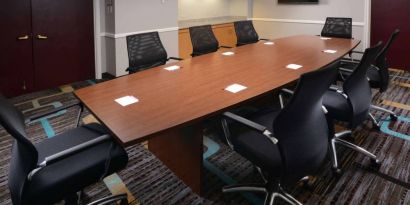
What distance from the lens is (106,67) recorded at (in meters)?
5.01

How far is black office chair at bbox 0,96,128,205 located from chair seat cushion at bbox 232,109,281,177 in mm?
681

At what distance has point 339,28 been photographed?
477 centimetres

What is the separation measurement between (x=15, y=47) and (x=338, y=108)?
12.7 ft

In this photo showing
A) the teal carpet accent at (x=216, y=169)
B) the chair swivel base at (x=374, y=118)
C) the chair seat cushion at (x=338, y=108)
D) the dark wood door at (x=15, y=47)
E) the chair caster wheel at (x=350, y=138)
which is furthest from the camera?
the dark wood door at (x=15, y=47)

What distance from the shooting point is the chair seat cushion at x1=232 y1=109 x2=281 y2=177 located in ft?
A: 5.23

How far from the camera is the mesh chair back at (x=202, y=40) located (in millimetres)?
4035

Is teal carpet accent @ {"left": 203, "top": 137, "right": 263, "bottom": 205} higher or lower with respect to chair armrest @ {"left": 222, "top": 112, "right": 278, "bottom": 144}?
lower

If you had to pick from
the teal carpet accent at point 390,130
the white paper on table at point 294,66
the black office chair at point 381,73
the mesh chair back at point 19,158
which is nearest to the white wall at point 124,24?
the white paper on table at point 294,66

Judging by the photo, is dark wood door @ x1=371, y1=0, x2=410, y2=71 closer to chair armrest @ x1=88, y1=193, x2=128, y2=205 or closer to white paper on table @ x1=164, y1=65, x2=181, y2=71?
white paper on table @ x1=164, y1=65, x2=181, y2=71

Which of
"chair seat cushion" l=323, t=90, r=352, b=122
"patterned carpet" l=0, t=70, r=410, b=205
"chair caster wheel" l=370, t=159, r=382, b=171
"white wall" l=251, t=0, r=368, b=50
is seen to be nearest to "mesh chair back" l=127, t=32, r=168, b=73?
"patterned carpet" l=0, t=70, r=410, b=205

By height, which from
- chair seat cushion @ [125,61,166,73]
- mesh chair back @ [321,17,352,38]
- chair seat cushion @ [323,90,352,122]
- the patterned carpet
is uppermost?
mesh chair back @ [321,17,352,38]

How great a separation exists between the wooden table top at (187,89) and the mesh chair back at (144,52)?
558 millimetres

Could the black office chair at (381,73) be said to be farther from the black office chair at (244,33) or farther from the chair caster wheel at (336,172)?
the black office chair at (244,33)

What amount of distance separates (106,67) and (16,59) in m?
1.38
